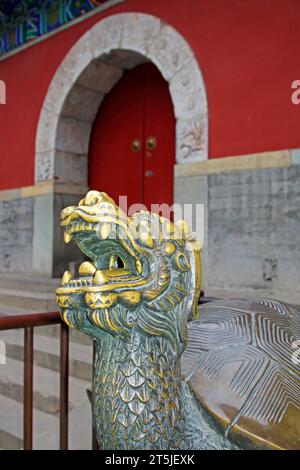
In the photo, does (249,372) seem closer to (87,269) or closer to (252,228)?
(87,269)

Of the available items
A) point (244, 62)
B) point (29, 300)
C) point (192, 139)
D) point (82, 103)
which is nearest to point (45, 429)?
point (29, 300)

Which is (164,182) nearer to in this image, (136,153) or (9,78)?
(136,153)

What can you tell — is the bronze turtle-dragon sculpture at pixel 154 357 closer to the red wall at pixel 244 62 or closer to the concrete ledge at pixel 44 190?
the red wall at pixel 244 62

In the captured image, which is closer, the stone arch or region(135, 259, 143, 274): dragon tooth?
region(135, 259, 143, 274): dragon tooth

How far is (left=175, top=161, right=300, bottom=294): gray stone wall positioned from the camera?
3051 millimetres

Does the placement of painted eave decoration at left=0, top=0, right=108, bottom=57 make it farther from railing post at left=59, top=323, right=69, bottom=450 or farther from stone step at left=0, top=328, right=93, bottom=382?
railing post at left=59, top=323, right=69, bottom=450

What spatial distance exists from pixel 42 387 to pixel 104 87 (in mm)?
3693

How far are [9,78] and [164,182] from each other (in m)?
2.94

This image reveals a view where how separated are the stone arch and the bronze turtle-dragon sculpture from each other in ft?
9.00

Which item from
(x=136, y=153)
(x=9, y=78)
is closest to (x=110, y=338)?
(x=136, y=153)

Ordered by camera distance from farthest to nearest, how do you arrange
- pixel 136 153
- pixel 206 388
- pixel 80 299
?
pixel 136 153, pixel 206 388, pixel 80 299

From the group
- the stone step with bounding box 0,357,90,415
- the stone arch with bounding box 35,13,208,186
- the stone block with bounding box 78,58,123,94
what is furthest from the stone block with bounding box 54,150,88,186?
the stone step with bounding box 0,357,90,415

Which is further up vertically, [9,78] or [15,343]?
[9,78]

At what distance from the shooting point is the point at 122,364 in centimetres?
95
